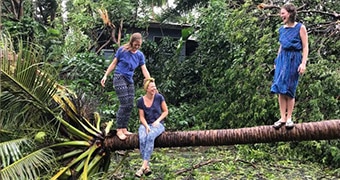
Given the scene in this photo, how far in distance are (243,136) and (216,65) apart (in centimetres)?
522

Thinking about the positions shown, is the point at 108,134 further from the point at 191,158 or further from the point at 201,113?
the point at 201,113

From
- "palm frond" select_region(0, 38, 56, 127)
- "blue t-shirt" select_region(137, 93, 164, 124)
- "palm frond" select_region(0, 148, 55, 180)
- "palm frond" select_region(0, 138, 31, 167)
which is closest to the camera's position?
"palm frond" select_region(0, 148, 55, 180)

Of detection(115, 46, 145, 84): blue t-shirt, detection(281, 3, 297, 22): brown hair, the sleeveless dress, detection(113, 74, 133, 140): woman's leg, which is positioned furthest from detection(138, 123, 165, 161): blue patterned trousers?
detection(281, 3, 297, 22): brown hair

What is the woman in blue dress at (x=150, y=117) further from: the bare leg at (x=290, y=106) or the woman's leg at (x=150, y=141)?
the bare leg at (x=290, y=106)

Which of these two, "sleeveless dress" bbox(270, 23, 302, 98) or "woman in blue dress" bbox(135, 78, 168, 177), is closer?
"sleeveless dress" bbox(270, 23, 302, 98)

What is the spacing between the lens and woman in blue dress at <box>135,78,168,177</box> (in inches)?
149

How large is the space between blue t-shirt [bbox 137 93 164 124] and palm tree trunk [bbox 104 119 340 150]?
20 centimetres

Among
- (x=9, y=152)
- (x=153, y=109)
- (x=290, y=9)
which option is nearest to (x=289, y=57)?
(x=290, y=9)

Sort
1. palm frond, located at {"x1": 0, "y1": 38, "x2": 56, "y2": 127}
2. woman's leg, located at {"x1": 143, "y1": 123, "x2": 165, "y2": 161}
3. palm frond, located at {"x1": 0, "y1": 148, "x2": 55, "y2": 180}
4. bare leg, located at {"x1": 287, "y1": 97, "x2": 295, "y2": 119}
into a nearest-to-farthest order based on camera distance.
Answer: palm frond, located at {"x1": 0, "y1": 148, "x2": 55, "y2": 180}, bare leg, located at {"x1": 287, "y1": 97, "x2": 295, "y2": 119}, palm frond, located at {"x1": 0, "y1": 38, "x2": 56, "y2": 127}, woman's leg, located at {"x1": 143, "y1": 123, "x2": 165, "y2": 161}

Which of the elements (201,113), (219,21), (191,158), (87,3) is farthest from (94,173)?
(87,3)

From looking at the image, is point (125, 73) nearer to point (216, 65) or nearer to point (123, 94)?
point (123, 94)

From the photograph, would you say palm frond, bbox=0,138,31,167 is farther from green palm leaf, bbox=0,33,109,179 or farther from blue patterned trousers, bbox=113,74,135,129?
blue patterned trousers, bbox=113,74,135,129

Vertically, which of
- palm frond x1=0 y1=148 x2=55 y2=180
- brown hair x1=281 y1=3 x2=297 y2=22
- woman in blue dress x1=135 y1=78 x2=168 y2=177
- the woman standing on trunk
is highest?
brown hair x1=281 y1=3 x2=297 y2=22

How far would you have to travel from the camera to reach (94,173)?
4.14 meters
